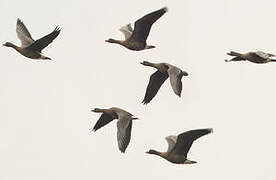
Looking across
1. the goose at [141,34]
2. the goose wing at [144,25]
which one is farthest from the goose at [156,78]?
the goose wing at [144,25]

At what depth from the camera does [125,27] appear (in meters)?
36.5

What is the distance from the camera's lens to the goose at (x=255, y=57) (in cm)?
3095

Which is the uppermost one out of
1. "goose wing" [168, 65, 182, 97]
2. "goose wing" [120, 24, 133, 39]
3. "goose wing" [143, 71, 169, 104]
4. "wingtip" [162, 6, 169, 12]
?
"wingtip" [162, 6, 169, 12]

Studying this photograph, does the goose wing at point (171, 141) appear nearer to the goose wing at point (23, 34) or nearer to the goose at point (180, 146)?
the goose at point (180, 146)

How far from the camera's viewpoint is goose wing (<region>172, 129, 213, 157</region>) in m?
27.5

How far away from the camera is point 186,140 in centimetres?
2886

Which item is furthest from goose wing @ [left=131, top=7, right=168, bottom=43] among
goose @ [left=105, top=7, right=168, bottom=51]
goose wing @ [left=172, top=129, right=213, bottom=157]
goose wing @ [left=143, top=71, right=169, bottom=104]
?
goose wing @ [left=172, top=129, right=213, bottom=157]

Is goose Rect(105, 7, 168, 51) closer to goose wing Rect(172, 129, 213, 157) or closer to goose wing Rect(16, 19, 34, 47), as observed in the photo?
goose wing Rect(16, 19, 34, 47)

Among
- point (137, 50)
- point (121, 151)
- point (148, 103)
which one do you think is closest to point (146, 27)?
point (137, 50)

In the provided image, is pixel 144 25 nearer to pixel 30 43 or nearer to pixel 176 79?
pixel 176 79

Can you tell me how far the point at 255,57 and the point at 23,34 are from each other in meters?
8.76

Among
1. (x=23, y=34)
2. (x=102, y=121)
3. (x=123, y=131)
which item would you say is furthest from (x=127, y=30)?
(x=123, y=131)

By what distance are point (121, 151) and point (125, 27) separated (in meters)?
9.23

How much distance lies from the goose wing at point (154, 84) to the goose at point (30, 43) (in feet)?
14.9
